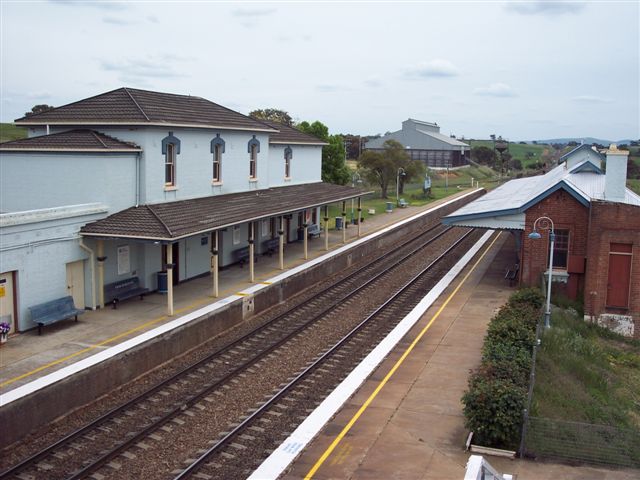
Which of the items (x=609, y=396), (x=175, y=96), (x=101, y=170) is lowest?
(x=609, y=396)

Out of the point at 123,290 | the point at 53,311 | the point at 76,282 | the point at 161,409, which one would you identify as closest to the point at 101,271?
the point at 76,282

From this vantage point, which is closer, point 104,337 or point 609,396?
point 609,396

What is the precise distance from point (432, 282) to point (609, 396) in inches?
497

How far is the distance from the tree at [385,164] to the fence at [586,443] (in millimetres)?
49532

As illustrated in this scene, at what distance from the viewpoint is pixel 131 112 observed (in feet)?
69.5

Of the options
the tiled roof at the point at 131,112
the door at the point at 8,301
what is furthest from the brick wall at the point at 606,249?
the door at the point at 8,301

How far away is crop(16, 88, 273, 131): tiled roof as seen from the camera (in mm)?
21094

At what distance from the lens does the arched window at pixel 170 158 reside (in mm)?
21859

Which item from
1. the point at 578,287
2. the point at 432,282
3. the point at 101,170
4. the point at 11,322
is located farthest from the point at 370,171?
the point at 11,322

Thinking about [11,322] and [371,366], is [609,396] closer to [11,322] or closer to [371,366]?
[371,366]

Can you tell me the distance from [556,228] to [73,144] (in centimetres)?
1655

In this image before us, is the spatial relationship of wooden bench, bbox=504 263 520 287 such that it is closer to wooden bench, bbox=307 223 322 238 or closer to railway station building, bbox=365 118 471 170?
wooden bench, bbox=307 223 322 238

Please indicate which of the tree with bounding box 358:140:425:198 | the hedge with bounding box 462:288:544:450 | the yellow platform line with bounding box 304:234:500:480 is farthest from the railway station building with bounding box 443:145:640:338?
the tree with bounding box 358:140:425:198

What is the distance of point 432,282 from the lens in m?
27.4
